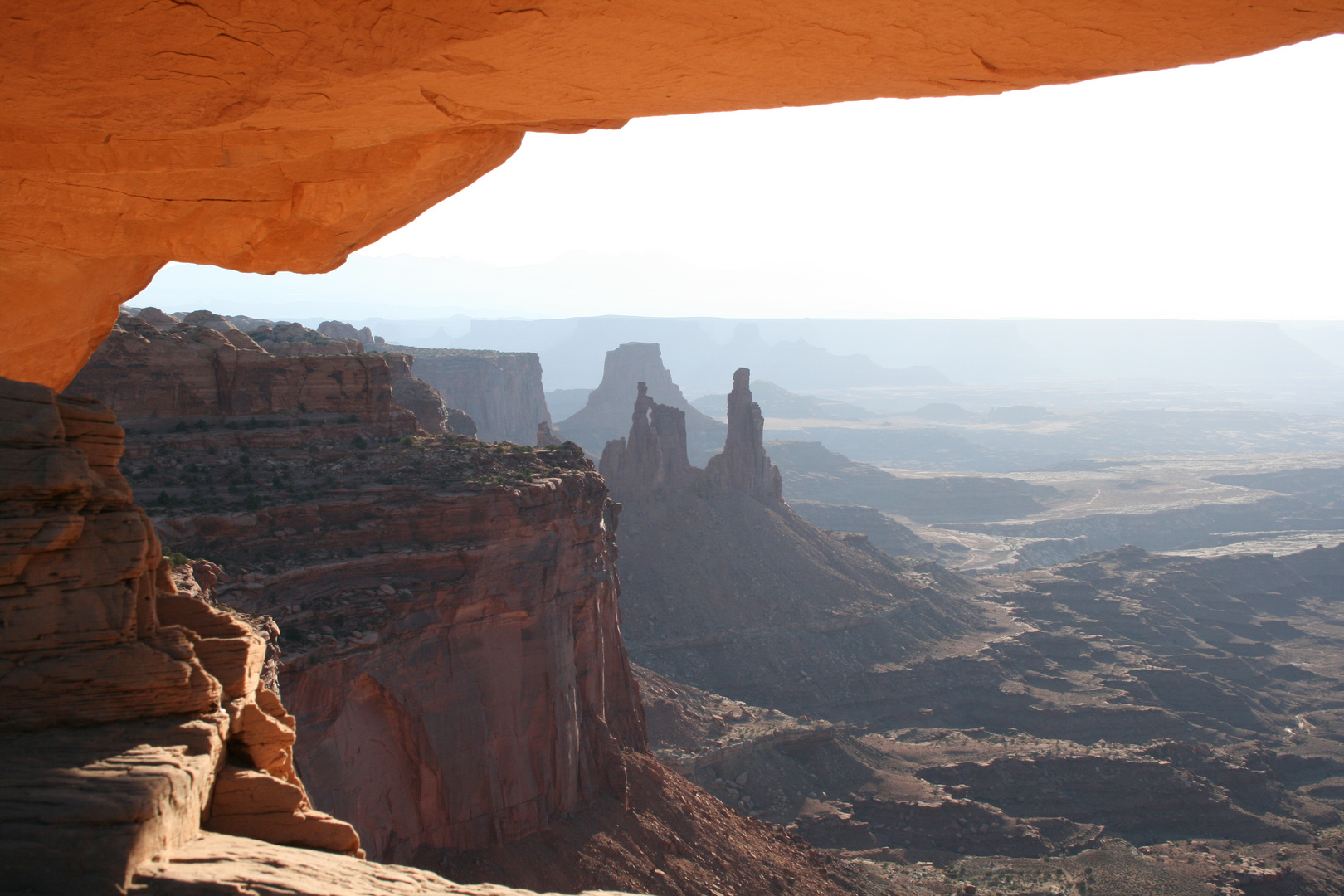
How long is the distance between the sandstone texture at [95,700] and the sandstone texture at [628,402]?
142 meters

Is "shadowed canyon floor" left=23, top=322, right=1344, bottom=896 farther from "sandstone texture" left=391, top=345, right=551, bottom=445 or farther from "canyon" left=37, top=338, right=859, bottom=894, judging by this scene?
"sandstone texture" left=391, top=345, right=551, bottom=445

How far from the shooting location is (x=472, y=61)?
490 centimetres

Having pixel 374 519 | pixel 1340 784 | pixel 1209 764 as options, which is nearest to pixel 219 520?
pixel 374 519

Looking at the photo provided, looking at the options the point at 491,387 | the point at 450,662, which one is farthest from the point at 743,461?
the point at 450,662

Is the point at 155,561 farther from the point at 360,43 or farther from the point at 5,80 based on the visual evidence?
the point at 360,43

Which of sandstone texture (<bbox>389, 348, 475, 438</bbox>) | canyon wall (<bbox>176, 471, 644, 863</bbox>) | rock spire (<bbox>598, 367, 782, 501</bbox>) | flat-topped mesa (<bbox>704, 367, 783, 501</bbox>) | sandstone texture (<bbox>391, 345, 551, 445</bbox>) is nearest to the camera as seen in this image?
canyon wall (<bbox>176, 471, 644, 863</bbox>)

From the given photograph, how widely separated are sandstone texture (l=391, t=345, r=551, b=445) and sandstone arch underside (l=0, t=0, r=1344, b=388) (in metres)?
112

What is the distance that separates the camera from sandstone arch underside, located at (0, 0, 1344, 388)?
174 inches

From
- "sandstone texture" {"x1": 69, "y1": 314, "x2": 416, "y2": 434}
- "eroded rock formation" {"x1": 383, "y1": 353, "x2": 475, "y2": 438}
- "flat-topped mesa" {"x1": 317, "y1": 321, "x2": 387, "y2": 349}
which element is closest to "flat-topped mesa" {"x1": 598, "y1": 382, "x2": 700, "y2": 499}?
"eroded rock formation" {"x1": 383, "y1": 353, "x2": 475, "y2": 438}

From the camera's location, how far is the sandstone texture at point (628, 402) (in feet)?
501

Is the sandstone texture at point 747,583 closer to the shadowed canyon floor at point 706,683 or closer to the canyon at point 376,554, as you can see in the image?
the shadowed canyon floor at point 706,683

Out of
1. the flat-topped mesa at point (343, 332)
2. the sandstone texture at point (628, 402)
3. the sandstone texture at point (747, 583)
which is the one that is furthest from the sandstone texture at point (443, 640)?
the sandstone texture at point (628, 402)

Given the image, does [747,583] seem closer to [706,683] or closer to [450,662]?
[706,683]

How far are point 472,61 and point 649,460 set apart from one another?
73.4 m
